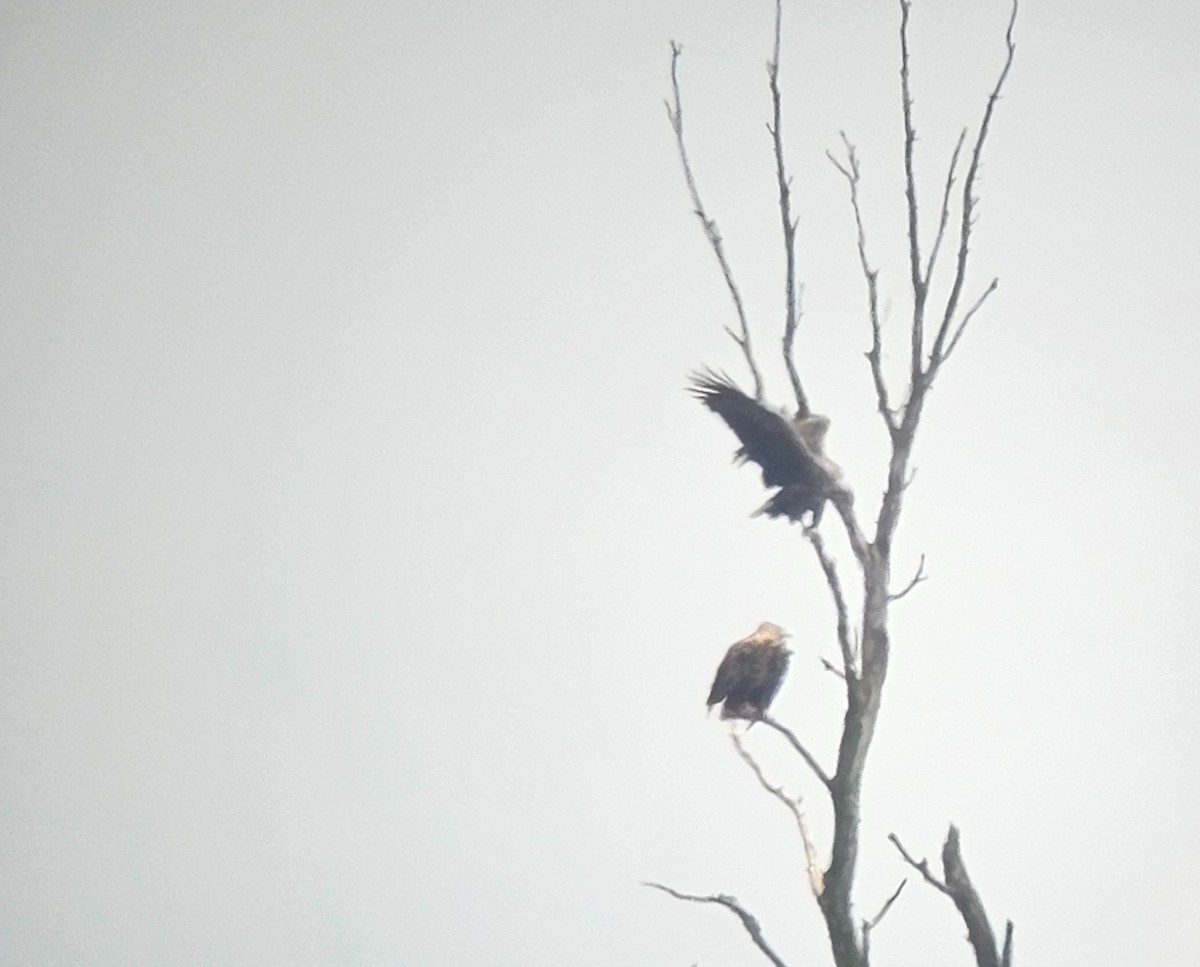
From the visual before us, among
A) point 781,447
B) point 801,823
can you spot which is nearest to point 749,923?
point 801,823

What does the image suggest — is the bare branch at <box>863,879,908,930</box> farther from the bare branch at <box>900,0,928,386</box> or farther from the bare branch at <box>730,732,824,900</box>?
the bare branch at <box>900,0,928,386</box>

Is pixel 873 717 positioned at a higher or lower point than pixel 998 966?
higher

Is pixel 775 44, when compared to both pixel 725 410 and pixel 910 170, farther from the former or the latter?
pixel 725 410

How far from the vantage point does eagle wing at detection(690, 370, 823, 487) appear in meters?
2.61

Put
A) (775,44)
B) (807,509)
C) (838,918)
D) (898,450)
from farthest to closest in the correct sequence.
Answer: (807,509), (775,44), (898,450), (838,918)

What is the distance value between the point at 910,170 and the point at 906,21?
1.56 feet

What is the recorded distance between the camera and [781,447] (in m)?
2.67

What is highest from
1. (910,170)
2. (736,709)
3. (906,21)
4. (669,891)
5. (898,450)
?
(906,21)

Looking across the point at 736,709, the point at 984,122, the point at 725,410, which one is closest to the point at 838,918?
the point at 736,709

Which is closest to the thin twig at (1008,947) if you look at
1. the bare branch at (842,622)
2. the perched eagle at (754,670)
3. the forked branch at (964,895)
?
the forked branch at (964,895)

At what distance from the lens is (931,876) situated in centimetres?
217

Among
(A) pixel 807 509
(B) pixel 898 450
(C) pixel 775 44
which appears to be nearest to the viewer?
(B) pixel 898 450

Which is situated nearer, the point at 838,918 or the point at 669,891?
the point at 838,918

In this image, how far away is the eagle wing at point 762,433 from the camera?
2.61 meters
